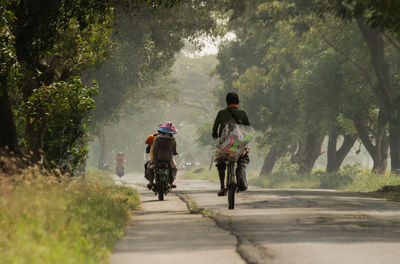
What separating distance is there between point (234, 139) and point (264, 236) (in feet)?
11.2

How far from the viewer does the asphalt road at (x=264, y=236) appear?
7023 millimetres

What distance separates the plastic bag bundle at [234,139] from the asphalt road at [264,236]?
108 centimetres

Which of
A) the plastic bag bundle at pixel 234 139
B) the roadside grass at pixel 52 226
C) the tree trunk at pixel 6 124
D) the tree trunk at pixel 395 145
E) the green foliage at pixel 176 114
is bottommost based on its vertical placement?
the roadside grass at pixel 52 226

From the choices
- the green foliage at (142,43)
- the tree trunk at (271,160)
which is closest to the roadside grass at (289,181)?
the tree trunk at (271,160)

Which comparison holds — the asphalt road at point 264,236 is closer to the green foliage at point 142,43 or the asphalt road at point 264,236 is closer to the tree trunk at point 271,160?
the green foliage at point 142,43

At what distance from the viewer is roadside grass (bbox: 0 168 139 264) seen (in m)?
5.46

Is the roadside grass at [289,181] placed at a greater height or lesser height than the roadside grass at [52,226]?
greater

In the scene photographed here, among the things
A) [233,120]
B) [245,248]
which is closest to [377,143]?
[233,120]

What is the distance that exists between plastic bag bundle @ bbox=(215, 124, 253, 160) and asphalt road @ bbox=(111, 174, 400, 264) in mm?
1081

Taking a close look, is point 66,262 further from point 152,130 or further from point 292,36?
point 152,130

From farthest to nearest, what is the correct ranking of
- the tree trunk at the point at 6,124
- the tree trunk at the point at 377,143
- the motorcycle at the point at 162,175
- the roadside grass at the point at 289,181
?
the roadside grass at the point at 289,181 → the tree trunk at the point at 377,143 → the motorcycle at the point at 162,175 → the tree trunk at the point at 6,124

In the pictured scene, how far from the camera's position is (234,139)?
11.7 metres

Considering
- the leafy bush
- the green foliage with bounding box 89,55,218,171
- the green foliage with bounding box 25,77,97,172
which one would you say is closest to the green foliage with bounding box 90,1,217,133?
the leafy bush

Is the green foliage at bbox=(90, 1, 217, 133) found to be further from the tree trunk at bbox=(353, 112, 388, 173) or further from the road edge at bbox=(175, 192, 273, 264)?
the road edge at bbox=(175, 192, 273, 264)
